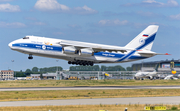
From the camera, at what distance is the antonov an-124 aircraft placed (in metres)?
40.2

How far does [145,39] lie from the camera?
47.4m

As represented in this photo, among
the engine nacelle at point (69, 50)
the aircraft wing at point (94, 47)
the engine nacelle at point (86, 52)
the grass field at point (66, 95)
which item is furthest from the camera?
the engine nacelle at point (86, 52)

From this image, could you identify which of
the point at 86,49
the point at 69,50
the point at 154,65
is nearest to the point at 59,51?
the point at 69,50

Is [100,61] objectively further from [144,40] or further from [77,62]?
[144,40]

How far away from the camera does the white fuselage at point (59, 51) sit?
4012 centimetres

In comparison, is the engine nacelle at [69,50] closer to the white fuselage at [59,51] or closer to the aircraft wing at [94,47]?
the white fuselage at [59,51]

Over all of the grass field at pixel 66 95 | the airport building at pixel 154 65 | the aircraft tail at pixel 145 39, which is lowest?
the grass field at pixel 66 95

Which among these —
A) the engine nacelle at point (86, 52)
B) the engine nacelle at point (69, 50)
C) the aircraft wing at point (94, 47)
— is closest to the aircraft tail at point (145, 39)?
the aircraft wing at point (94, 47)

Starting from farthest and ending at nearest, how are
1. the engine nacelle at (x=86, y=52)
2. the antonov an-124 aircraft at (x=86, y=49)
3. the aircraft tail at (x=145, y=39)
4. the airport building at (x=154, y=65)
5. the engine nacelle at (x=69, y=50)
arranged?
1. the airport building at (x=154, y=65)
2. the aircraft tail at (x=145, y=39)
3. the engine nacelle at (x=86, y=52)
4. the engine nacelle at (x=69, y=50)
5. the antonov an-124 aircraft at (x=86, y=49)

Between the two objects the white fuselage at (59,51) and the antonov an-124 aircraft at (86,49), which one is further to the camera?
the antonov an-124 aircraft at (86,49)

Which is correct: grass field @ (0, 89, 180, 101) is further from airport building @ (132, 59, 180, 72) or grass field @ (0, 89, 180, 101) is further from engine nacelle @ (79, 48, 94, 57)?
airport building @ (132, 59, 180, 72)

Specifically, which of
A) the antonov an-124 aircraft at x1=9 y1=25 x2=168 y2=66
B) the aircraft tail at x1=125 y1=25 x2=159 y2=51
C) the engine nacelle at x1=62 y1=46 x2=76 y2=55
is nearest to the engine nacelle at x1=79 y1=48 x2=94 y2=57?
the antonov an-124 aircraft at x1=9 y1=25 x2=168 y2=66

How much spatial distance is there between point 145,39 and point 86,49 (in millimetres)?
11788

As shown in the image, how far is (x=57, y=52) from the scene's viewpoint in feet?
136
